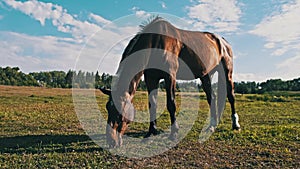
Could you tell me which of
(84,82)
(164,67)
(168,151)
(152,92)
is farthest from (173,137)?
(84,82)

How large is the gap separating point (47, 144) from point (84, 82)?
5.95 feet

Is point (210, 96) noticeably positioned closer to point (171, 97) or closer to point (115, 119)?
point (171, 97)

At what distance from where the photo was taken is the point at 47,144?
6.30 meters

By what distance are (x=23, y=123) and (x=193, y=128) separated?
18.3 feet

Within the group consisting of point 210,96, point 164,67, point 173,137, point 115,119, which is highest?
point 164,67

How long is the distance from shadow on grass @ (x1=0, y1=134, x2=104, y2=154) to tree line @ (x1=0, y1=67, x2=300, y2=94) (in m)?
1.35

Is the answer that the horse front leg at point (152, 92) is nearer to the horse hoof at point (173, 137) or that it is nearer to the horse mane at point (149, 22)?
the horse hoof at point (173, 137)

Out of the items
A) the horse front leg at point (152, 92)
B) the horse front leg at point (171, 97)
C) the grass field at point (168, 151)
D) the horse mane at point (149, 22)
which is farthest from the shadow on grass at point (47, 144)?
the horse mane at point (149, 22)

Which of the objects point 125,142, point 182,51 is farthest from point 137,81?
point 182,51

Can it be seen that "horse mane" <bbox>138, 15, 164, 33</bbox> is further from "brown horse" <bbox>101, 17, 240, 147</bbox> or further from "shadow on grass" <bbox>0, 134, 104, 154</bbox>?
"shadow on grass" <bbox>0, 134, 104, 154</bbox>

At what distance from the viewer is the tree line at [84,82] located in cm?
704

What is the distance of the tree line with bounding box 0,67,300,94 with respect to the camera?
704cm

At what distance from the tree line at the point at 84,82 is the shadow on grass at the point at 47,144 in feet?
4.44

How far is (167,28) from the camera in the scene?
24.0ft
